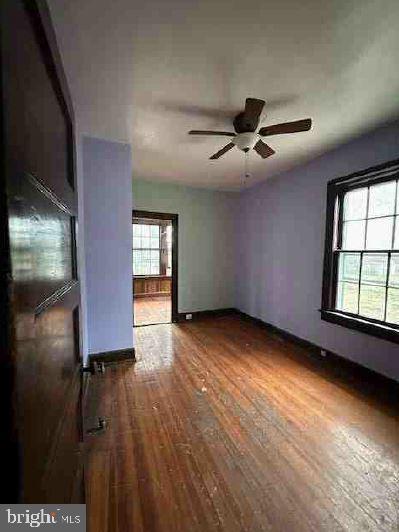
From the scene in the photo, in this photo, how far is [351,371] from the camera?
259 cm

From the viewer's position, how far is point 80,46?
1.38 meters

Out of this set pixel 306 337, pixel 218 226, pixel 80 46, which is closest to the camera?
pixel 80 46

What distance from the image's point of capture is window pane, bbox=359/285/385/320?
93.7 inches

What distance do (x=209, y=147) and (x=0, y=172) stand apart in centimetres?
265

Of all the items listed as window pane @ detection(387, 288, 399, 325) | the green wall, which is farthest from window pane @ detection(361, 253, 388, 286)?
the green wall

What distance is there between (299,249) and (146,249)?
13.9ft

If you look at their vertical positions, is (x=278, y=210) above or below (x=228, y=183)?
below

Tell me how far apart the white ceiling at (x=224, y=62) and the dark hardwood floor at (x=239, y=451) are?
244cm

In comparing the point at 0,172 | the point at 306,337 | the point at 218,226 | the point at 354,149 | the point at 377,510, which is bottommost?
the point at 377,510

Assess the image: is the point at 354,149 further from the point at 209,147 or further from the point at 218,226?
the point at 218,226

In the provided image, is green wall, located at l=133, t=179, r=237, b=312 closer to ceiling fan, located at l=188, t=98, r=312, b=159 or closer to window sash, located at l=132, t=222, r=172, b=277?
ceiling fan, located at l=188, t=98, r=312, b=159

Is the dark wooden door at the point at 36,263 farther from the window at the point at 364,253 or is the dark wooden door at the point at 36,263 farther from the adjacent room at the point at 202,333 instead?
the window at the point at 364,253

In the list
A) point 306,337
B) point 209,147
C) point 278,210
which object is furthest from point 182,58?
point 306,337

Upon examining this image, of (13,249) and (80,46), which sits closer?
(13,249)
